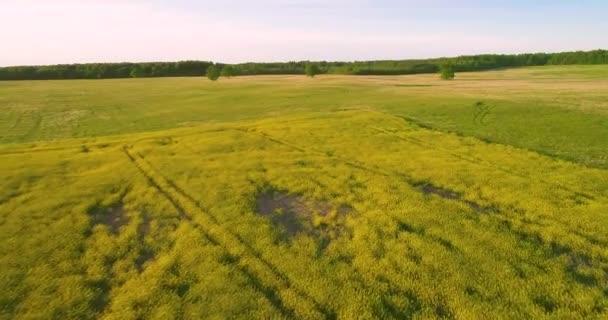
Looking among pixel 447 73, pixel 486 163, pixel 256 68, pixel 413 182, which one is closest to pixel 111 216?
pixel 413 182

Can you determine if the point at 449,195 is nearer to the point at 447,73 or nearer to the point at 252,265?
the point at 252,265

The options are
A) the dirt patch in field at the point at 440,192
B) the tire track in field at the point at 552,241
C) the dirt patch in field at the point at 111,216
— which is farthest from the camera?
the dirt patch in field at the point at 440,192

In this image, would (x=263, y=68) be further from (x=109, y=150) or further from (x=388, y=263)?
(x=388, y=263)

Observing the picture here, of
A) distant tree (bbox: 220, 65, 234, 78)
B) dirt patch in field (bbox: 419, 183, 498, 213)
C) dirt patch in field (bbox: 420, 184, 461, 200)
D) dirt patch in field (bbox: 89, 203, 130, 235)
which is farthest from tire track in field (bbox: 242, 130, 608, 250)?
distant tree (bbox: 220, 65, 234, 78)

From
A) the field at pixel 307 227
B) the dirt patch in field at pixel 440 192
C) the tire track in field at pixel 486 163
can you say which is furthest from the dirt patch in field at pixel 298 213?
the tire track in field at pixel 486 163

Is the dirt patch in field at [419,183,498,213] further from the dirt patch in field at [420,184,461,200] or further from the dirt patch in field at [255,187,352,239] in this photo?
the dirt patch in field at [255,187,352,239]

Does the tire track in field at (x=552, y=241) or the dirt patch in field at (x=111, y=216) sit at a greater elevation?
the dirt patch in field at (x=111, y=216)

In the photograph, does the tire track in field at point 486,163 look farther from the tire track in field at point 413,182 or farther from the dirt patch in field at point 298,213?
the dirt patch in field at point 298,213
